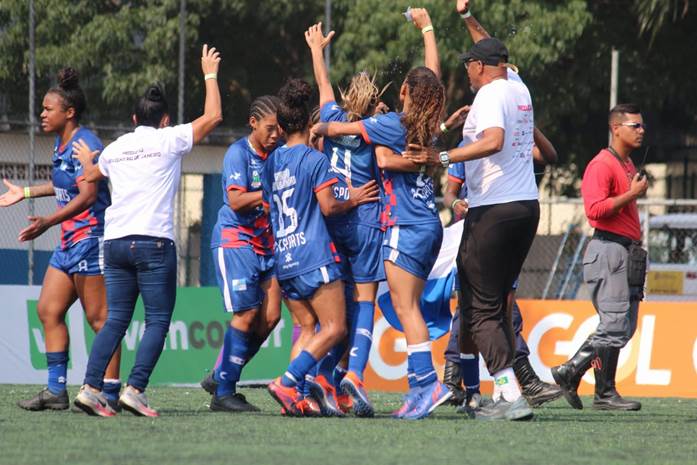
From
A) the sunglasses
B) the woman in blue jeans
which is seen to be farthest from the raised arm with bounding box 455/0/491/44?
the woman in blue jeans

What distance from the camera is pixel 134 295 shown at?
8.45 m

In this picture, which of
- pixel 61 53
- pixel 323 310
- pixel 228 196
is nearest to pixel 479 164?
pixel 323 310

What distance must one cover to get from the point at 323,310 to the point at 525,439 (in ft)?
5.19

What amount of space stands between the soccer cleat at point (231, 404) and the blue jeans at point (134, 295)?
0.92 metres

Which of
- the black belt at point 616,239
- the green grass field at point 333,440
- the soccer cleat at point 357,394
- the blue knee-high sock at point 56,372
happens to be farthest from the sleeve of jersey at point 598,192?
the blue knee-high sock at point 56,372

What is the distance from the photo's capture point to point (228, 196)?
9266 mm

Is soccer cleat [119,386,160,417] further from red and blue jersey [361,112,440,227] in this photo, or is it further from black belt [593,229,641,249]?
black belt [593,229,641,249]

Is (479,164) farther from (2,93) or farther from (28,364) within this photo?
(2,93)

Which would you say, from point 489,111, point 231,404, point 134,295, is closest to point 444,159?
point 489,111

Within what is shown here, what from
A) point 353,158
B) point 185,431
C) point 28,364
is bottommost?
point 28,364

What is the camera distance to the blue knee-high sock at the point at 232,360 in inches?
367

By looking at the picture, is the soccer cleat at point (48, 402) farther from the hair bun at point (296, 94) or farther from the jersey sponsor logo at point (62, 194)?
the hair bun at point (296, 94)

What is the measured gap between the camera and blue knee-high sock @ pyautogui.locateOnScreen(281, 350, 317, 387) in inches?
321

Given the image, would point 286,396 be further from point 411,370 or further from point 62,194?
point 62,194
